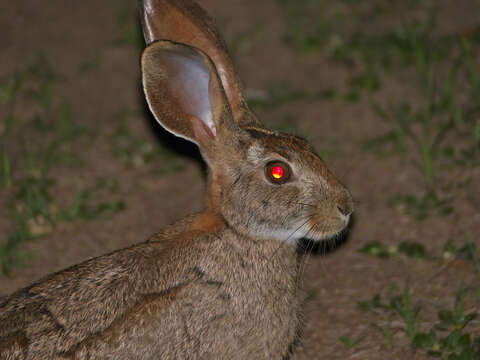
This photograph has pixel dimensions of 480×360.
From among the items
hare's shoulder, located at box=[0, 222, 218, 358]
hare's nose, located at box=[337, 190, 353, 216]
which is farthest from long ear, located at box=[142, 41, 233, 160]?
hare's nose, located at box=[337, 190, 353, 216]

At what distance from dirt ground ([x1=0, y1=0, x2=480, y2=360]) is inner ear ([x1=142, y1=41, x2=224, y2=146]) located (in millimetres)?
1619

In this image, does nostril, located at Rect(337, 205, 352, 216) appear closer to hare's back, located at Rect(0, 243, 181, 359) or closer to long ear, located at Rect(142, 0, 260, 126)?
long ear, located at Rect(142, 0, 260, 126)

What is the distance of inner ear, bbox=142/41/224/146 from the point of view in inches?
162

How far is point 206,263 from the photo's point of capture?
4219 mm

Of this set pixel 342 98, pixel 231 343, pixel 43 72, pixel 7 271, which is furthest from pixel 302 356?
pixel 43 72

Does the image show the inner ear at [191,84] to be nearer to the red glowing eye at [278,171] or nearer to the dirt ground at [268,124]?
the red glowing eye at [278,171]

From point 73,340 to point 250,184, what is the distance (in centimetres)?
133

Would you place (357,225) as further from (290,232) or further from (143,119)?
(143,119)

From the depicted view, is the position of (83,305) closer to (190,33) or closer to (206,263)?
(206,263)

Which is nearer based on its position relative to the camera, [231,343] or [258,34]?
[231,343]

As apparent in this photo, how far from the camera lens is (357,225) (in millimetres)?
5949

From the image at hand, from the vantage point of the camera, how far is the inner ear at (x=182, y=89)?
411 cm

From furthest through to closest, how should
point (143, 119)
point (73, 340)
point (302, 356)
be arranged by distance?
point (143, 119)
point (302, 356)
point (73, 340)

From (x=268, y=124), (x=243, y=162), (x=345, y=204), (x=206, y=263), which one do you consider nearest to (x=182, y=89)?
(x=243, y=162)
